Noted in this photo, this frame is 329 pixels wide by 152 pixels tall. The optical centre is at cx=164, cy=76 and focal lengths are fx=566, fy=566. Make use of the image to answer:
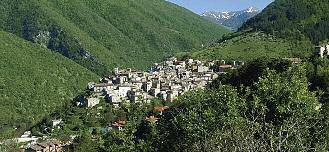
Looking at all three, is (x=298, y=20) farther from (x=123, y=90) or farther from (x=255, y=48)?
(x=123, y=90)

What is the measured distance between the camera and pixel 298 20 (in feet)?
491

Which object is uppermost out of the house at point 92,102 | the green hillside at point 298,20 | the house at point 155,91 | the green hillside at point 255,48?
the green hillside at point 298,20

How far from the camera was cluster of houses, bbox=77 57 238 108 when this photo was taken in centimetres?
9244

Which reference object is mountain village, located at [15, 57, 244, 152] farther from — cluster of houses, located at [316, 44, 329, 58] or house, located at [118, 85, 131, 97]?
cluster of houses, located at [316, 44, 329, 58]

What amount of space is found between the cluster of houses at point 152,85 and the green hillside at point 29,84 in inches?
1659

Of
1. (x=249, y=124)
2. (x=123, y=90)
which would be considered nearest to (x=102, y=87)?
(x=123, y=90)

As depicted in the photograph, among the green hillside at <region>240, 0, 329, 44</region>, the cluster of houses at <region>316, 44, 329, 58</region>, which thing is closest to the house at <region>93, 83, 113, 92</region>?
the cluster of houses at <region>316, 44, 329, 58</region>

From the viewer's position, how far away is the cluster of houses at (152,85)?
92.4 meters

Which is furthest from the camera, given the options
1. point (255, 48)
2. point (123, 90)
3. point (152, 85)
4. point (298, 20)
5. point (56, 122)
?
point (298, 20)

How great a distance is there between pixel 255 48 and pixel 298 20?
21.6m

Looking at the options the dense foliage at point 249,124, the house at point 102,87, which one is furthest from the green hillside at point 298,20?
the dense foliage at point 249,124

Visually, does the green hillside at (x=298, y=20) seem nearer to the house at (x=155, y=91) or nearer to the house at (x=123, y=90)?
the house at (x=155, y=91)

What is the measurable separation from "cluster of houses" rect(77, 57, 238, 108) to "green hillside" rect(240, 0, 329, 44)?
27.6 m

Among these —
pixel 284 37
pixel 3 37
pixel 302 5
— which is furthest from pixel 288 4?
pixel 3 37
